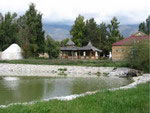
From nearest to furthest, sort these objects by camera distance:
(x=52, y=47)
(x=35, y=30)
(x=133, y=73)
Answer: (x=133, y=73) → (x=52, y=47) → (x=35, y=30)

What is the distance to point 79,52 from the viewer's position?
53375mm

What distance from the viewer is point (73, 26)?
6319 centimetres

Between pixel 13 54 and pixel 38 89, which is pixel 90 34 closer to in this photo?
pixel 13 54

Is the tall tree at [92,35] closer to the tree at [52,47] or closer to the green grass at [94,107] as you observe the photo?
the tree at [52,47]

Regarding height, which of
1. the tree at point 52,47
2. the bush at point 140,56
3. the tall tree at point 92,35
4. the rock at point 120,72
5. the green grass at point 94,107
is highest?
the tall tree at point 92,35

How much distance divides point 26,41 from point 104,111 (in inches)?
1626

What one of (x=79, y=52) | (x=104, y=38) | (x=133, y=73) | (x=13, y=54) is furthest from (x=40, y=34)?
(x=133, y=73)

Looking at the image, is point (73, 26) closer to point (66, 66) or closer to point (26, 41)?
point (26, 41)

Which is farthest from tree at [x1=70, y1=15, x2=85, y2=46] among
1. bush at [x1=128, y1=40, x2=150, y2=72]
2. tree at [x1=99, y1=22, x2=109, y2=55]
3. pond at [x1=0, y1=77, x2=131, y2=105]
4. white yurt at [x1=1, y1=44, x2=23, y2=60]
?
pond at [x1=0, y1=77, x2=131, y2=105]

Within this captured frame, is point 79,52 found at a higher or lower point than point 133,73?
higher

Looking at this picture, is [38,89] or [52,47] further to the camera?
[52,47]

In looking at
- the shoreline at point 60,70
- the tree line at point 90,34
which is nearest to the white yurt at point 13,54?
the shoreline at point 60,70

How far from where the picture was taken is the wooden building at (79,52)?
49.8m

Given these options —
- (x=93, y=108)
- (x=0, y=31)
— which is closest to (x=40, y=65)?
(x=0, y=31)
